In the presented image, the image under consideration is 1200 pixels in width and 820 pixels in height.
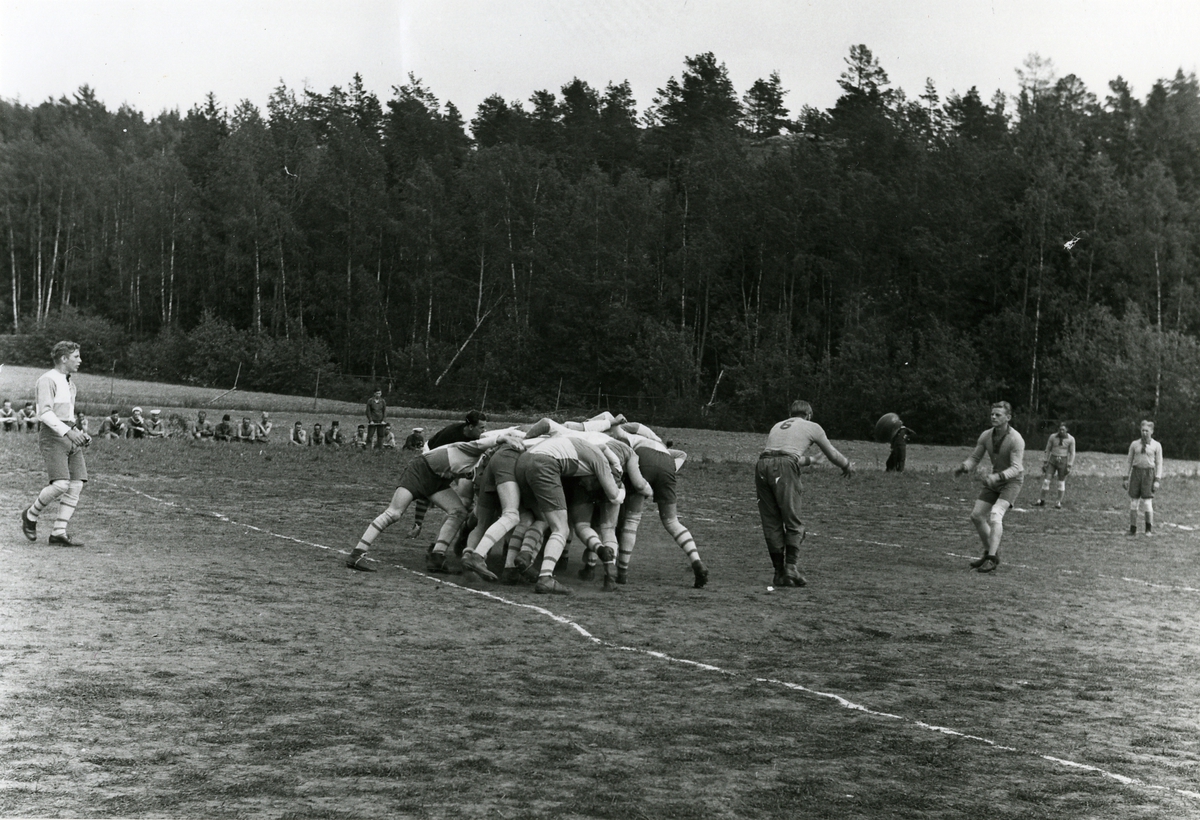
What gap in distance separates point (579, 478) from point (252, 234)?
63.9 metres

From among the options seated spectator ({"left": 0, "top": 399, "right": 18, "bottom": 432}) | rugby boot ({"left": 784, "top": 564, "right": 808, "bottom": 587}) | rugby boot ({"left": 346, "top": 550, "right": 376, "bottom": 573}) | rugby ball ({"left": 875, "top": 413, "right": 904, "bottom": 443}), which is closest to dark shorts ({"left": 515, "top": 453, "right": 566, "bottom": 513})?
rugby boot ({"left": 346, "top": 550, "right": 376, "bottom": 573})

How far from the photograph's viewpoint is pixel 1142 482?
69.7 feet

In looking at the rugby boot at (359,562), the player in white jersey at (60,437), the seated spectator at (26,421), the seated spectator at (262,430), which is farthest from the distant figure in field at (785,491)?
the seated spectator at (262,430)

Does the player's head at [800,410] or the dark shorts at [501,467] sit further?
the player's head at [800,410]

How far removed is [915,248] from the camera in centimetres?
6588

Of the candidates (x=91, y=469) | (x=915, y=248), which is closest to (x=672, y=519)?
(x=91, y=469)

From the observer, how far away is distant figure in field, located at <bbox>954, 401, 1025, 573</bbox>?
48.2 feet

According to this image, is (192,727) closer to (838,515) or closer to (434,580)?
Answer: (434,580)

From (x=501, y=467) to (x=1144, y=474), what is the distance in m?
13.4

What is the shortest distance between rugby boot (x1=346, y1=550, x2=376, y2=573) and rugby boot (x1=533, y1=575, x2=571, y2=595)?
203 centimetres

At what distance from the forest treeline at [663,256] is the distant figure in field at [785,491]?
39.3 metres

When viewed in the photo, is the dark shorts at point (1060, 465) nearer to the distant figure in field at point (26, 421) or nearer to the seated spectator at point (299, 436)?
the seated spectator at point (299, 436)

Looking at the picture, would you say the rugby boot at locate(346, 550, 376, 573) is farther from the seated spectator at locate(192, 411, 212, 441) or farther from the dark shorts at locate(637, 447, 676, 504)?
the seated spectator at locate(192, 411, 212, 441)

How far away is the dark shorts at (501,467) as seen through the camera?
12.4 meters
